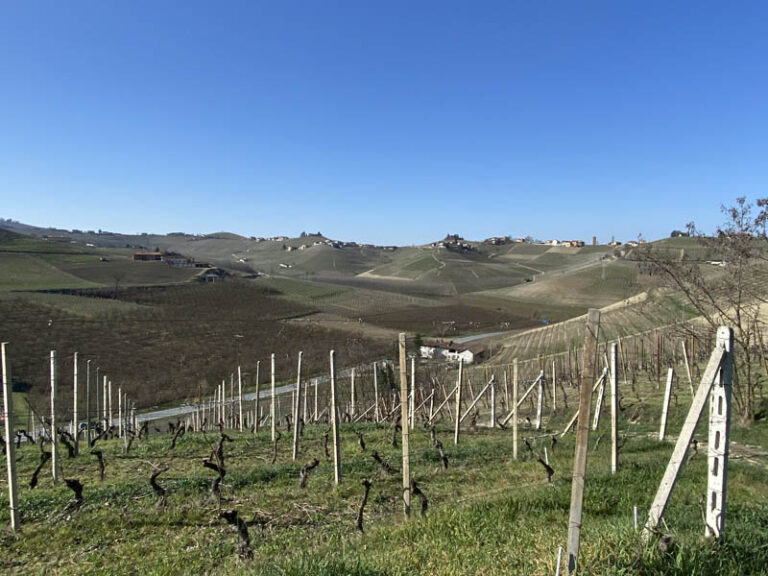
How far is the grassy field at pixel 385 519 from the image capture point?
4020 mm

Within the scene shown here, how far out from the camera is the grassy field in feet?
13.2

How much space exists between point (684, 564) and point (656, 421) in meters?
12.3

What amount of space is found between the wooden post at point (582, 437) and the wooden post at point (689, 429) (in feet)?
1.93

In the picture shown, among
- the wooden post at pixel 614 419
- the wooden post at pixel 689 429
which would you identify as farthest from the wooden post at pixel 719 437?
the wooden post at pixel 614 419

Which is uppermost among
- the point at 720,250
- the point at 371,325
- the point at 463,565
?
the point at 720,250

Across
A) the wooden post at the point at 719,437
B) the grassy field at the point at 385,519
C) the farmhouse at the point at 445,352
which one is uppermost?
the wooden post at the point at 719,437

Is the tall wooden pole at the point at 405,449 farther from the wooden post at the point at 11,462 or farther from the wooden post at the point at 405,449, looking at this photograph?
the wooden post at the point at 11,462

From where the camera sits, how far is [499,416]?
19.8 metres

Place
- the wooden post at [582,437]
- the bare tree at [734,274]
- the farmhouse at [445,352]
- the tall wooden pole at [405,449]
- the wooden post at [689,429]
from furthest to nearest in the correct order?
1. the farmhouse at [445,352]
2. the bare tree at [734,274]
3. the tall wooden pole at [405,449]
4. the wooden post at [689,429]
5. the wooden post at [582,437]

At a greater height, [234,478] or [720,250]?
[720,250]

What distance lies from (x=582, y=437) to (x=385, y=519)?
3.67 m

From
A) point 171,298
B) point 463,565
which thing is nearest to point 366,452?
point 463,565

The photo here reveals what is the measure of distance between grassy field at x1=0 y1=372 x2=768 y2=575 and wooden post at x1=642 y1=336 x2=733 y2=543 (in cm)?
20

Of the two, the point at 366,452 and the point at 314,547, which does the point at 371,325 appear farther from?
the point at 314,547
